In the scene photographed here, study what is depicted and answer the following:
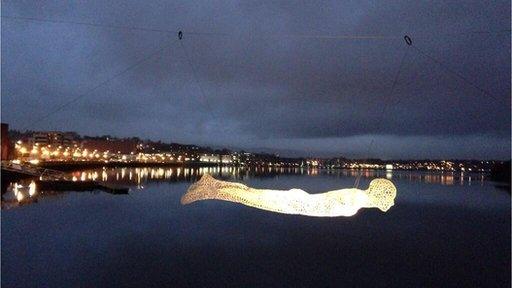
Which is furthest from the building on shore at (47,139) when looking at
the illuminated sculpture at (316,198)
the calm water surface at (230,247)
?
the illuminated sculpture at (316,198)

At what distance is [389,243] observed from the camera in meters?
24.5

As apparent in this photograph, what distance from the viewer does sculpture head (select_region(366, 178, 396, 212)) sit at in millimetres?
5537

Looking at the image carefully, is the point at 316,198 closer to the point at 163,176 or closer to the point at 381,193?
the point at 381,193

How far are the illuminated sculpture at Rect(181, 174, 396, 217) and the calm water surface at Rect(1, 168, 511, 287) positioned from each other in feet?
33.0

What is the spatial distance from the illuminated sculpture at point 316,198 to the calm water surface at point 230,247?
396 inches

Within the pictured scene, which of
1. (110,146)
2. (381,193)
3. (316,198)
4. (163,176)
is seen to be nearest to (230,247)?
(316,198)

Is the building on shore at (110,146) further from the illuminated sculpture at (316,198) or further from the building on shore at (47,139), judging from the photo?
the illuminated sculpture at (316,198)

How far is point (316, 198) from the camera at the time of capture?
222 inches

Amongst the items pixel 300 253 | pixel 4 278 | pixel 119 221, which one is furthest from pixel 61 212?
pixel 300 253

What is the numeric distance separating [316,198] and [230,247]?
56.0ft

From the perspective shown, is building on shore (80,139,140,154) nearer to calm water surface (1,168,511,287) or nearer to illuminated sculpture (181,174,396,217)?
calm water surface (1,168,511,287)

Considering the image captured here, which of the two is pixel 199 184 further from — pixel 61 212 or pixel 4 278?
pixel 61 212

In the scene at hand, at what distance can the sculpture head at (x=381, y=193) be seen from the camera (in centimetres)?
554

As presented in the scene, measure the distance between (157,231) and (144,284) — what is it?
35.9ft
